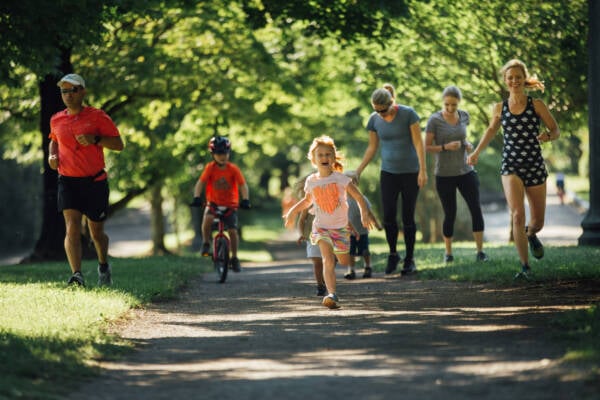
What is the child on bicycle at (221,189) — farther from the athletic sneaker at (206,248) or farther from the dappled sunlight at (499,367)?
the dappled sunlight at (499,367)

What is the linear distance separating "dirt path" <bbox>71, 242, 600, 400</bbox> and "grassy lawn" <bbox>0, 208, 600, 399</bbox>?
0.18m

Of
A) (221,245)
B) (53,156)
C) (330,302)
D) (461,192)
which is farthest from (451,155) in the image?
(53,156)

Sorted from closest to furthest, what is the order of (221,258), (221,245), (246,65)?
1. (221,258)
2. (221,245)
3. (246,65)

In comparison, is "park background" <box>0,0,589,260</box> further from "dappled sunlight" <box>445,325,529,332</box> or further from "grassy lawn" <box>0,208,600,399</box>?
"dappled sunlight" <box>445,325,529,332</box>

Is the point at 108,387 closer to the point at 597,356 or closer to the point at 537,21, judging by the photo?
the point at 597,356

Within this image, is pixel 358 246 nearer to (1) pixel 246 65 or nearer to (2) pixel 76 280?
(2) pixel 76 280

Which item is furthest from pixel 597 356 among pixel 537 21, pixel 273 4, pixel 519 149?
pixel 537 21

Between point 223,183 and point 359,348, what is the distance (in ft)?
25.8

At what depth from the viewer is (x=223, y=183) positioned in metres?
14.7

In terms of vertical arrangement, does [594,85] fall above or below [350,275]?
above

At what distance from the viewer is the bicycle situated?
14320 millimetres

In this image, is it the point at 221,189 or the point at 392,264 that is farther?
the point at 221,189

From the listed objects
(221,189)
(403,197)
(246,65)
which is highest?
(246,65)

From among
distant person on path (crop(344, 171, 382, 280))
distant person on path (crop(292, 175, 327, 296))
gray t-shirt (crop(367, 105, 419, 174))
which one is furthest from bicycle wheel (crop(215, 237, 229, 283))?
distant person on path (crop(292, 175, 327, 296))
